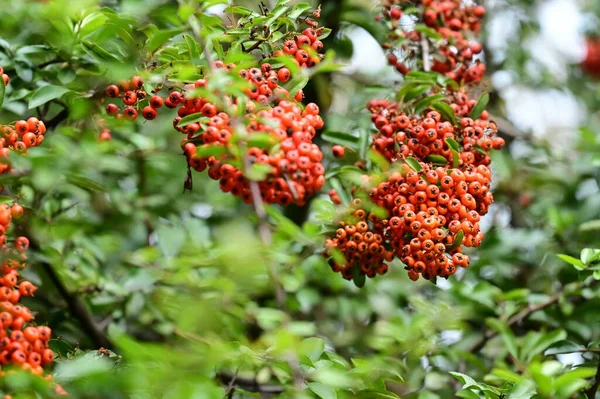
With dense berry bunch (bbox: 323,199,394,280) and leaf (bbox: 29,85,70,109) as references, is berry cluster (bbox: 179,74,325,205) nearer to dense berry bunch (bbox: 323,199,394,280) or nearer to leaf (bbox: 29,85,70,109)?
dense berry bunch (bbox: 323,199,394,280)

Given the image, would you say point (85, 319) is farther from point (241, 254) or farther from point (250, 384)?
point (241, 254)

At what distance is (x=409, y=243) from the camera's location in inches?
114

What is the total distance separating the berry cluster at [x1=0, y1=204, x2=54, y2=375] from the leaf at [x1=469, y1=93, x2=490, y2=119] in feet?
6.22

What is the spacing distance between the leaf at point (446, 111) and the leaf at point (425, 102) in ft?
0.10

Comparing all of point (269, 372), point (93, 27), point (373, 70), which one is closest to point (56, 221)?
point (93, 27)

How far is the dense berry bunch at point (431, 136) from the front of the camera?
3074 mm

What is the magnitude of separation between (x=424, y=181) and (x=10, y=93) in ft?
6.01

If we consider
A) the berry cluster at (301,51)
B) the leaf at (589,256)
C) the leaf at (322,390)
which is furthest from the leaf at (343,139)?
the leaf at (322,390)

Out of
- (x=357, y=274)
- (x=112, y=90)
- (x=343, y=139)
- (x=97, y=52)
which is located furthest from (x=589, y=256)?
(x=97, y=52)

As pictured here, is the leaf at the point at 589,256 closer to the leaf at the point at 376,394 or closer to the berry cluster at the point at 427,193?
the berry cluster at the point at 427,193

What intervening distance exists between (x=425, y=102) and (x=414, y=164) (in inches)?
16.5

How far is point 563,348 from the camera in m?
3.63

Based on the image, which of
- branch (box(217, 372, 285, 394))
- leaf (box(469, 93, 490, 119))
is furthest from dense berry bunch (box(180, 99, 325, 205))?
branch (box(217, 372, 285, 394))

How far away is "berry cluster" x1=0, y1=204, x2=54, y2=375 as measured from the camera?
7.81 ft
